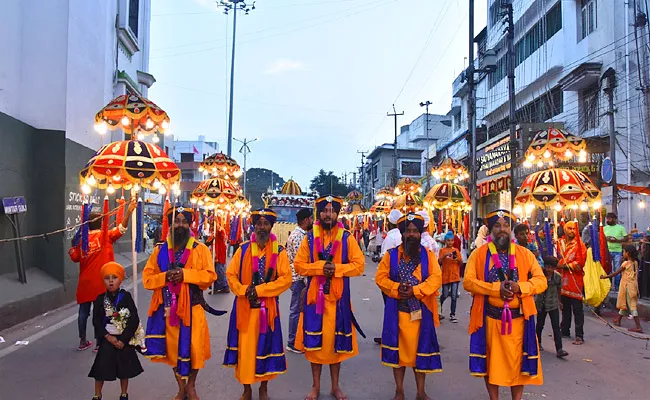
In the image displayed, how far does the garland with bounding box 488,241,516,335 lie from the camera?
4.74 meters

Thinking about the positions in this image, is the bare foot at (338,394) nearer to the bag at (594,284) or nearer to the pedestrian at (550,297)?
the pedestrian at (550,297)

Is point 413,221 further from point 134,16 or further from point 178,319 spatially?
point 134,16

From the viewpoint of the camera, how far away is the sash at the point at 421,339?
16.4ft

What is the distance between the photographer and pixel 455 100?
38.0m

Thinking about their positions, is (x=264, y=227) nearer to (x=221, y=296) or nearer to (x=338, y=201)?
(x=338, y=201)

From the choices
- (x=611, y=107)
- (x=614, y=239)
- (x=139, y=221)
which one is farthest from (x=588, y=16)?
(x=139, y=221)

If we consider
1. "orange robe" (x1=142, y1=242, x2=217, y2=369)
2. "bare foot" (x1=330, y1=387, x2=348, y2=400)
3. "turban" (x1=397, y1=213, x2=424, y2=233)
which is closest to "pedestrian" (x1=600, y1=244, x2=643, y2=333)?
"turban" (x1=397, y1=213, x2=424, y2=233)

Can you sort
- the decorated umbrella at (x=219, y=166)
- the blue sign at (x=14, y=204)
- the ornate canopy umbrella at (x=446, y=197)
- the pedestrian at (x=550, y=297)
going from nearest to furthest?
the pedestrian at (x=550, y=297), the blue sign at (x=14, y=204), the ornate canopy umbrella at (x=446, y=197), the decorated umbrella at (x=219, y=166)

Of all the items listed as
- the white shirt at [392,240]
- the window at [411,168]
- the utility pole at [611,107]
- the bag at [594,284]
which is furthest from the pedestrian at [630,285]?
the window at [411,168]

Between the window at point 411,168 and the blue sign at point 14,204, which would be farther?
the window at point 411,168

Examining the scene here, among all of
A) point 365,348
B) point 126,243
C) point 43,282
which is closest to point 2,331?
point 43,282

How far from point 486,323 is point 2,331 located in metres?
7.30

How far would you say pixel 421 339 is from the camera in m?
5.04

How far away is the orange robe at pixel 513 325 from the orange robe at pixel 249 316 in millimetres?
1824
